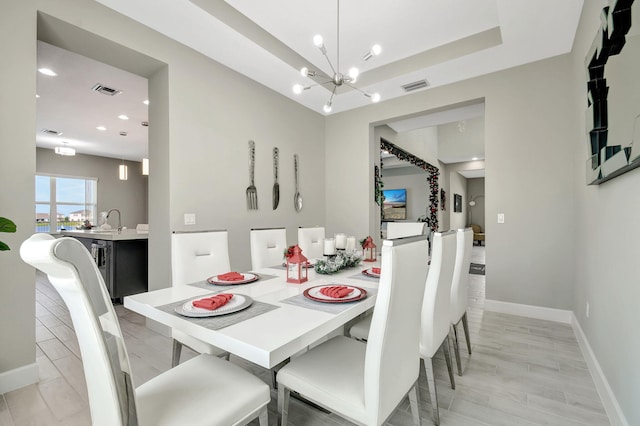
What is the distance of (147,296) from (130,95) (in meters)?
3.94

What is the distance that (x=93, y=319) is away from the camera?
2.47ft

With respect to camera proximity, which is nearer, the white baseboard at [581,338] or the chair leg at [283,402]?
the chair leg at [283,402]

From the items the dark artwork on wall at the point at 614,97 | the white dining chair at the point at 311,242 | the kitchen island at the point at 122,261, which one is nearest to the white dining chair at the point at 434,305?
the dark artwork on wall at the point at 614,97

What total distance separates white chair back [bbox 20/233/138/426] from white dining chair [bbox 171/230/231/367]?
0.99m

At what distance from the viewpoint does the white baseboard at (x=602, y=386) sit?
1537mm

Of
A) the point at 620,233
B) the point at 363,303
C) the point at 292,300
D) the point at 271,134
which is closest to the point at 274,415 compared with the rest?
the point at 292,300

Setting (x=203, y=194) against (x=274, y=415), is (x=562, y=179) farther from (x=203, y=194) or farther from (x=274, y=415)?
(x=203, y=194)

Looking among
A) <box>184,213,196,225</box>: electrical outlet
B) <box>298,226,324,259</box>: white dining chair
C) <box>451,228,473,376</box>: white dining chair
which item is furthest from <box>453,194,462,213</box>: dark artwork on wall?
<box>184,213,196,225</box>: electrical outlet

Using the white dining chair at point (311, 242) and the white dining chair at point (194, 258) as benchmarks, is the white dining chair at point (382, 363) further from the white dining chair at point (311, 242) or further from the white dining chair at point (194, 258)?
the white dining chair at point (311, 242)

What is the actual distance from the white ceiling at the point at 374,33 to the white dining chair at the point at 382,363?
254 cm

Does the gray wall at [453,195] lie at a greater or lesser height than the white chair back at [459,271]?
greater

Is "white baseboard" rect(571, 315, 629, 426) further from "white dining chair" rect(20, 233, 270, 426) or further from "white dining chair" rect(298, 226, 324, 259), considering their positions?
"white dining chair" rect(298, 226, 324, 259)

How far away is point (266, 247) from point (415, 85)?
9.15ft

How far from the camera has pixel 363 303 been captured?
141 cm
